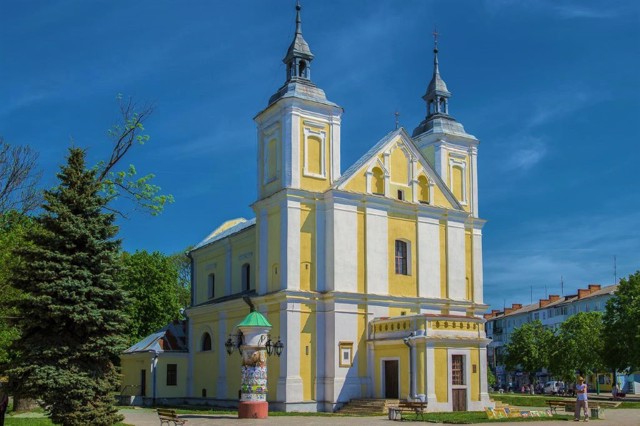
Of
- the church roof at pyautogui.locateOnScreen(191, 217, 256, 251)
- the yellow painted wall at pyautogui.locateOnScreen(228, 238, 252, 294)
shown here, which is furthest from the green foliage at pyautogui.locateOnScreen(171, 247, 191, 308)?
the yellow painted wall at pyautogui.locateOnScreen(228, 238, 252, 294)

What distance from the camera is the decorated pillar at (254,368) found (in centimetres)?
→ 2898

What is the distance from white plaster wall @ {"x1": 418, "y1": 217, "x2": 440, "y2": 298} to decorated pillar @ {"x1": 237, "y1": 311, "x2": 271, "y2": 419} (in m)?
9.16

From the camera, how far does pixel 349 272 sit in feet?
114

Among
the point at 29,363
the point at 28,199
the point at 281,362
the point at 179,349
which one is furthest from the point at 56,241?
the point at 179,349

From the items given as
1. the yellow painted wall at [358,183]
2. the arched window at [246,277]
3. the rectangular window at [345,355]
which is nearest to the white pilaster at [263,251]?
the yellow painted wall at [358,183]

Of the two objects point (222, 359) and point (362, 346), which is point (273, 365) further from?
point (222, 359)

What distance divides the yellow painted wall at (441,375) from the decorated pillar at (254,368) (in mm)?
6909

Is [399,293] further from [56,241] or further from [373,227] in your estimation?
[56,241]

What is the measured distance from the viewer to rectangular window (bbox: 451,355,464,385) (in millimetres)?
32019

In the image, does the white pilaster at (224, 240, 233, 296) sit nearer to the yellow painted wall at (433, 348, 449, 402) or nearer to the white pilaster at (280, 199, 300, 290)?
the white pilaster at (280, 199, 300, 290)

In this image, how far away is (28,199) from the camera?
2950 cm

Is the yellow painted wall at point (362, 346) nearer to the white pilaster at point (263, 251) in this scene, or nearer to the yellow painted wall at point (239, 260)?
the white pilaster at point (263, 251)

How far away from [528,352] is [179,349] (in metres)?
40.4

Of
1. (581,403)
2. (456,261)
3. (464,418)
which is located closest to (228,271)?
(456,261)
